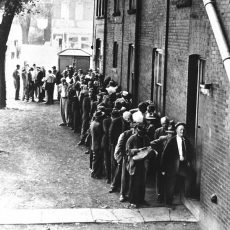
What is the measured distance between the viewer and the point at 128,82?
66.9ft

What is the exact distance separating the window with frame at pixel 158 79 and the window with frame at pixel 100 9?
10.6 m

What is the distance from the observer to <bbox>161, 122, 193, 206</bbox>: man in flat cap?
11.2 meters

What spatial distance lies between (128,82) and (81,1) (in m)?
50.3

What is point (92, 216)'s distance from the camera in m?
11.0

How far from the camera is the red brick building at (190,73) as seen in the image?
9.50 metres

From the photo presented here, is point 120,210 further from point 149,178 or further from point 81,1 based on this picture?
point 81,1

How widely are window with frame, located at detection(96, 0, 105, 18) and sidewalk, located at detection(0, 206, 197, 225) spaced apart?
1645 cm

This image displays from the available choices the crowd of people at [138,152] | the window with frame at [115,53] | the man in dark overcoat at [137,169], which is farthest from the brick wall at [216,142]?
the window with frame at [115,53]

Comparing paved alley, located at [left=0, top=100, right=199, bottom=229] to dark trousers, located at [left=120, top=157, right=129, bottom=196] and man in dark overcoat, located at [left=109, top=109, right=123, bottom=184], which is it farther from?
man in dark overcoat, located at [left=109, top=109, right=123, bottom=184]

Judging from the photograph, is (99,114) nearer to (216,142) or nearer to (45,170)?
(45,170)

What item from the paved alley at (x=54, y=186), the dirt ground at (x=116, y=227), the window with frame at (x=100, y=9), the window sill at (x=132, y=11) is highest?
the window with frame at (x=100, y=9)

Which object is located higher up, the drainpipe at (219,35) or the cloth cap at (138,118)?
the drainpipe at (219,35)

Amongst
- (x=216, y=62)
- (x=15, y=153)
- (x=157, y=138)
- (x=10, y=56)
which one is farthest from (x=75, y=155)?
(x=10, y=56)

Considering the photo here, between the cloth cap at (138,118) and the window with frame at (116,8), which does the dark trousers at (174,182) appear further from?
the window with frame at (116,8)
